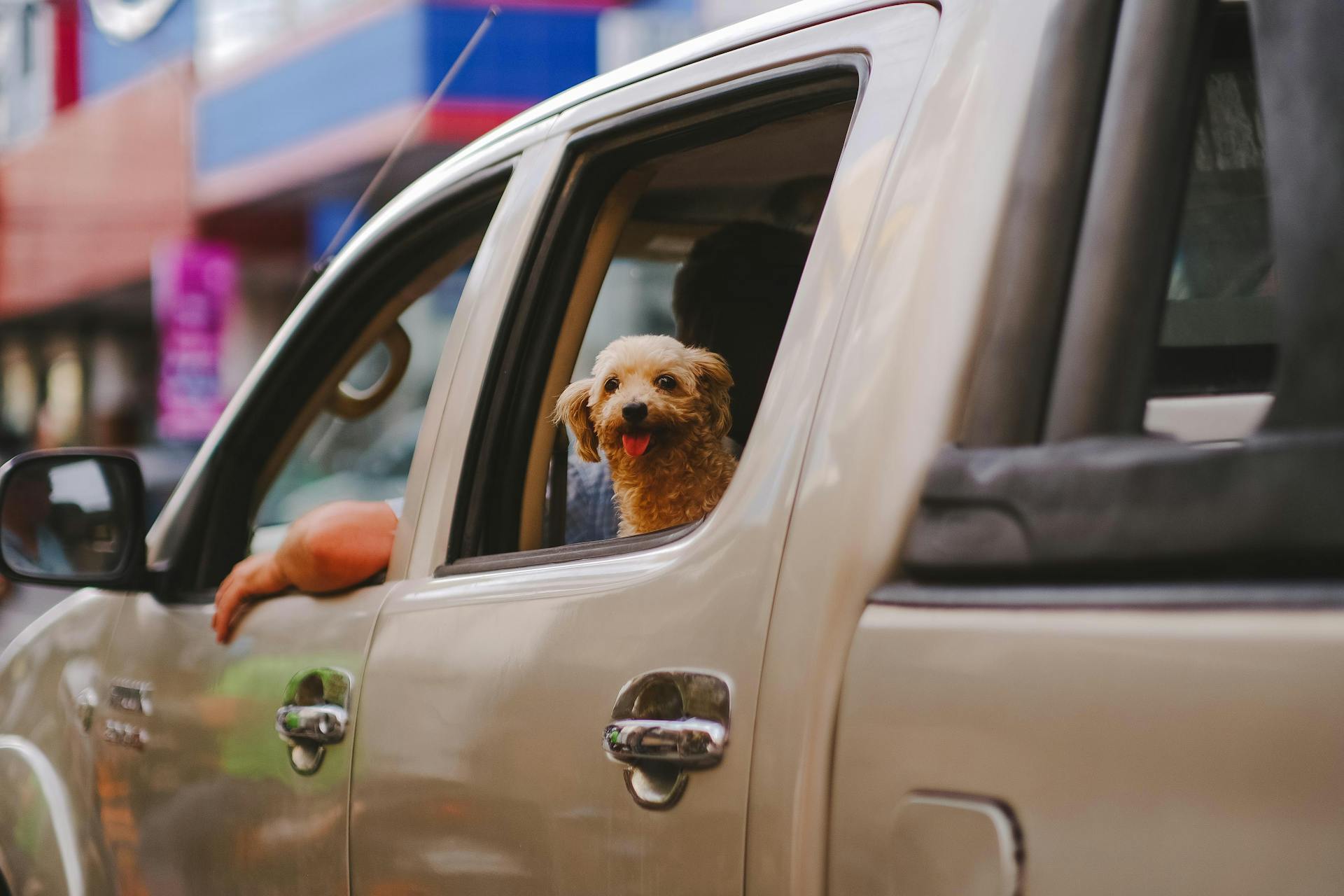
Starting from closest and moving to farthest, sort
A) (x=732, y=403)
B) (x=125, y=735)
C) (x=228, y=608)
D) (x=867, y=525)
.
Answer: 1. (x=867, y=525)
2. (x=732, y=403)
3. (x=228, y=608)
4. (x=125, y=735)

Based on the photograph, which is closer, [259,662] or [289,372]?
[259,662]

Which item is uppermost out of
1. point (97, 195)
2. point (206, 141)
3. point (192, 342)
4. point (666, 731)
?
point (206, 141)

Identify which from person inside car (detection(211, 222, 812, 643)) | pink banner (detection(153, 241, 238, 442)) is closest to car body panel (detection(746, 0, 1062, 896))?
person inside car (detection(211, 222, 812, 643))

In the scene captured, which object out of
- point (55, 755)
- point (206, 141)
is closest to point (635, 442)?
point (55, 755)

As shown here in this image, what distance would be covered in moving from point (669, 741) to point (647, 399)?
698 mm

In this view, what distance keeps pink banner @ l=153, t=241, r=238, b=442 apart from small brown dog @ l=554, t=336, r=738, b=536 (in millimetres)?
13236

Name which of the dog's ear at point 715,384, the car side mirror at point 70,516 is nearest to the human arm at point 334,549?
the car side mirror at point 70,516

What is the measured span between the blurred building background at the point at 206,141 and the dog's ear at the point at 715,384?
217 inches

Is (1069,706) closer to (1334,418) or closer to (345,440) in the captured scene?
(1334,418)

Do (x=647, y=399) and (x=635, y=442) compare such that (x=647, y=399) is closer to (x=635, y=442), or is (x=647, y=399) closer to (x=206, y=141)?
(x=635, y=442)

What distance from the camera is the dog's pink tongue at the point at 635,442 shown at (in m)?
2.09

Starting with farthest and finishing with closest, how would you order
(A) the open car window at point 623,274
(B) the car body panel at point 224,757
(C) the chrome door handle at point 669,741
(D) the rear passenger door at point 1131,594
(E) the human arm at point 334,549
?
(E) the human arm at point 334,549, (B) the car body panel at point 224,757, (A) the open car window at point 623,274, (C) the chrome door handle at point 669,741, (D) the rear passenger door at point 1131,594

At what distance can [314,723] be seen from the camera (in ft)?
6.73

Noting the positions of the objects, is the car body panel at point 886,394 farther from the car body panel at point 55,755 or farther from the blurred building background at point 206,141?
the blurred building background at point 206,141
